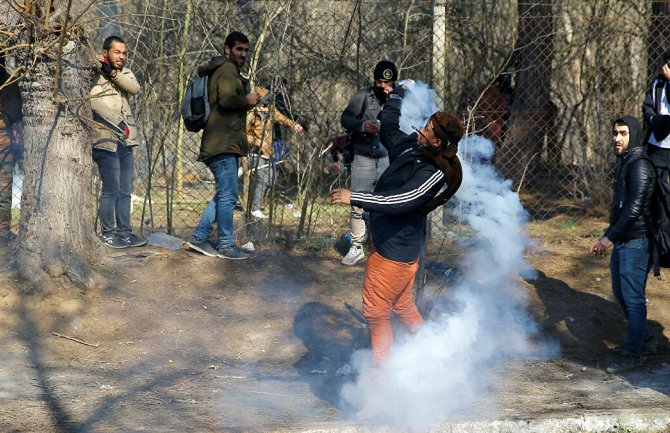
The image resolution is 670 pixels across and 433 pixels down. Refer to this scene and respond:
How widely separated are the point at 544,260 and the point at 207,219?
3.36 meters

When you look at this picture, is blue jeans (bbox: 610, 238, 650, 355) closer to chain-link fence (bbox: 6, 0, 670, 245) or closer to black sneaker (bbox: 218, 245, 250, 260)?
chain-link fence (bbox: 6, 0, 670, 245)

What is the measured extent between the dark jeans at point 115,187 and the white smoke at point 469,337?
→ 266cm

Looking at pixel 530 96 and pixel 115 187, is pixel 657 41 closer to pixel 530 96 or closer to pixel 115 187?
pixel 530 96

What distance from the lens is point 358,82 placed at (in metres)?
8.36

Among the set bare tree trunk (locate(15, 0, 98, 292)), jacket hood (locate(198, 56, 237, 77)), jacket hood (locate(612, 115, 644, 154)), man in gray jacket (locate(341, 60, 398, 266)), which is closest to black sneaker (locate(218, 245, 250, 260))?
man in gray jacket (locate(341, 60, 398, 266))

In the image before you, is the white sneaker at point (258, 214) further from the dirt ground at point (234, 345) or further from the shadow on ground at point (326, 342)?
the shadow on ground at point (326, 342)

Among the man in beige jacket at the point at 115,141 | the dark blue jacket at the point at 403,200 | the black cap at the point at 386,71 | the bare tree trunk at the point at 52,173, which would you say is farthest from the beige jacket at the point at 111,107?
the dark blue jacket at the point at 403,200

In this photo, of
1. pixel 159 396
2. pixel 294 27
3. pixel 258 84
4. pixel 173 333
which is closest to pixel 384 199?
pixel 159 396

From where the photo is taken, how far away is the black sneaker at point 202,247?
301 inches

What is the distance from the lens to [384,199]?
4887mm

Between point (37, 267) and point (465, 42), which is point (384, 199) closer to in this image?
point (37, 267)

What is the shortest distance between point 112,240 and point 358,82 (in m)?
2.87

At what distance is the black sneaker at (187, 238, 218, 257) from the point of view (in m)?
7.65

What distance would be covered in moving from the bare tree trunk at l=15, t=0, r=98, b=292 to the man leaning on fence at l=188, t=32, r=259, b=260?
3.58ft
